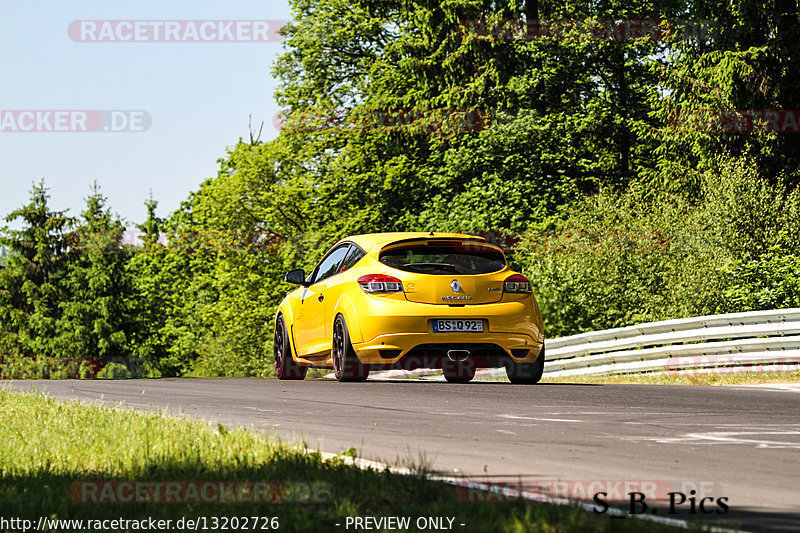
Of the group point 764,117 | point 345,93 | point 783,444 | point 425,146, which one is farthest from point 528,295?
point 345,93

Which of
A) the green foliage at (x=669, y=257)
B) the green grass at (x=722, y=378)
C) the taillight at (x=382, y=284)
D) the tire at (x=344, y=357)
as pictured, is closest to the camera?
the taillight at (x=382, y=284)

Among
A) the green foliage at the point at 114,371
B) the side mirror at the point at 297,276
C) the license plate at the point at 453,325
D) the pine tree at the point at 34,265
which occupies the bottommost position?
the green foliage at the point at 114,371

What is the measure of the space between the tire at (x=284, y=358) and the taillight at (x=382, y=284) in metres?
3.51

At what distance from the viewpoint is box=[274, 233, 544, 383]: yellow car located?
43.4ft

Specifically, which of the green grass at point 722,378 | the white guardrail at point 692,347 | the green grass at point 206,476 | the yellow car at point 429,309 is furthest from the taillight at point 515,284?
the white guardrail at point 692,347

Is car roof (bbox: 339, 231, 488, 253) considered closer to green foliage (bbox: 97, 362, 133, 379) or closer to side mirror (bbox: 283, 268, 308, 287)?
side mirror (bbox: 283, 268, 308, 287)

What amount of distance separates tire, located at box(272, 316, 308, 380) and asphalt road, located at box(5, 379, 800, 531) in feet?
6.51

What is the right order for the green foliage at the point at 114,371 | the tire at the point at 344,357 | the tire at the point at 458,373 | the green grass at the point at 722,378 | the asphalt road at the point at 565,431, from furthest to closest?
the green foliage at the point at 114,371 < the green grass at the point at 722,378 < the tire at the point at 458,373 < the tire at the point at 344,357 < the asphalt road at the point at 565,431

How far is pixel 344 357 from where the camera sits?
13906 mm

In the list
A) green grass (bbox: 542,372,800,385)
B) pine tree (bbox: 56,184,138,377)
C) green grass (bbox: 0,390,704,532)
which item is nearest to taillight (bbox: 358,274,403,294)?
green grass (bbox: 0,390,704,532)

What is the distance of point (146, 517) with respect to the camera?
521 centimetres

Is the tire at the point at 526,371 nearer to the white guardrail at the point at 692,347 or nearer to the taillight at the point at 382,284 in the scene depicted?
the taillight at the point at 382,284

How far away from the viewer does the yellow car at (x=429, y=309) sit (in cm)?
1323

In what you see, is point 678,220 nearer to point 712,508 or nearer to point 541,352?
point 541,352
